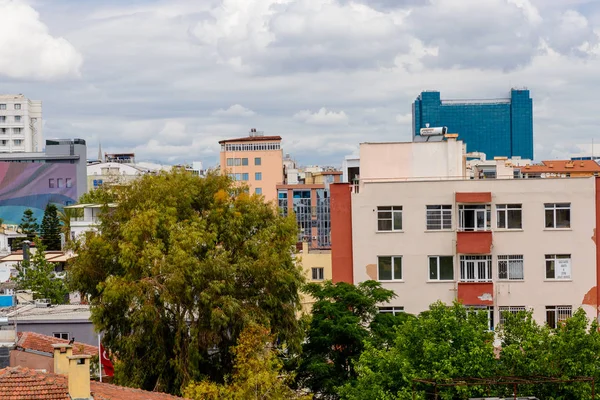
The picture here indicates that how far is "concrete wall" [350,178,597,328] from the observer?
35062 mm

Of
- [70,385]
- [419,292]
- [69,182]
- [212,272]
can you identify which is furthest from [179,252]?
[69,182]

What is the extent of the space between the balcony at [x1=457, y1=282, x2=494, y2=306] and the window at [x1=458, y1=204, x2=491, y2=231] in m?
2.17

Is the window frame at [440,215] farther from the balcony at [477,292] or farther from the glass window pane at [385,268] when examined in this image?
the balcony at [477,292]

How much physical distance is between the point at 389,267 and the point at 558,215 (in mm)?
6864

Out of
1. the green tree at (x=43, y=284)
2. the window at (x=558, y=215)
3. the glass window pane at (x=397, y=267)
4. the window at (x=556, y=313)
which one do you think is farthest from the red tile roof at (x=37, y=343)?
the green tree at (x=43, y=284)

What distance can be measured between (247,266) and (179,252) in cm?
242

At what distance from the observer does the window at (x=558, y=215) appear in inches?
1384

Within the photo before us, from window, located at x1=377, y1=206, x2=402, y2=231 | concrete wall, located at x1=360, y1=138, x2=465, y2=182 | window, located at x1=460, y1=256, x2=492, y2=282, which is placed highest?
concrete wall, located at x1=360, y1=138, x2=465, y2=182

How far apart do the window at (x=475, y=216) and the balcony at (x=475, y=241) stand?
1.19 feet

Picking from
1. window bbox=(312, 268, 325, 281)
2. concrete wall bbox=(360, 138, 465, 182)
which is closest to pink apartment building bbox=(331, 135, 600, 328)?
concrete wall bbox=(360, 138, 465, 182)

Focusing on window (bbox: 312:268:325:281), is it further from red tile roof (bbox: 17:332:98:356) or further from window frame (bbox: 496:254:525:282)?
red tile roof (bbox: 17:332:98:356)

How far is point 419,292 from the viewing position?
35.4 m

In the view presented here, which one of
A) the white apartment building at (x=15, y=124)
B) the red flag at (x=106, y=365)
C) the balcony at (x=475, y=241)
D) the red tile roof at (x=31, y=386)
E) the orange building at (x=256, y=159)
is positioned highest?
the white apartment building at (x=15, y=124)

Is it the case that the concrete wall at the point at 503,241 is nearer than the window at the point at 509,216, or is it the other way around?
the concrete wall at the point at 503,241
